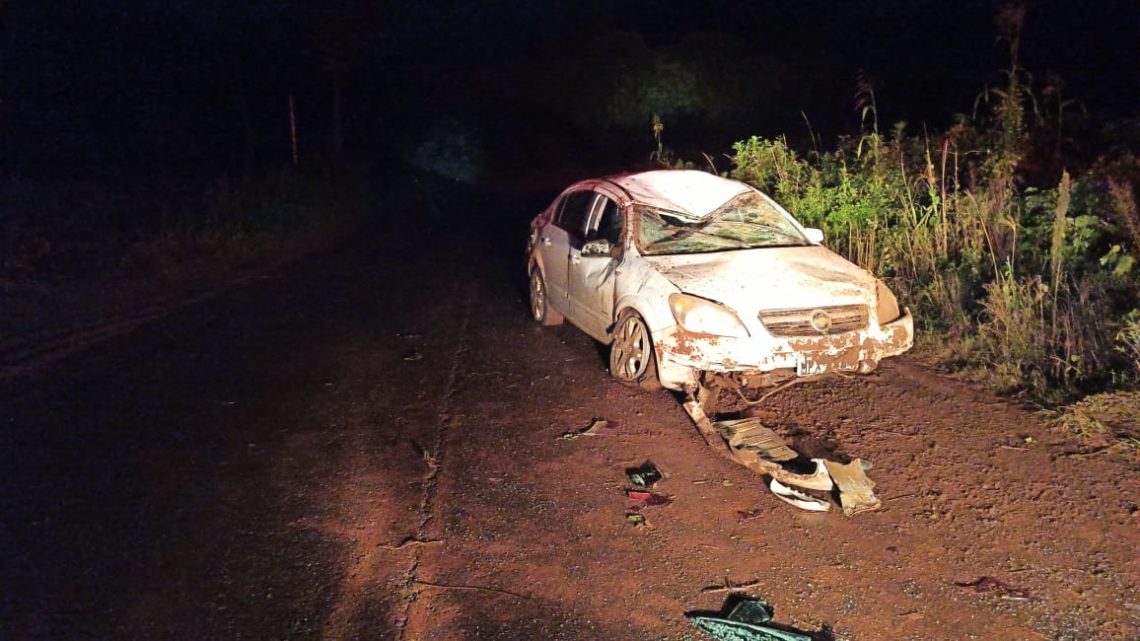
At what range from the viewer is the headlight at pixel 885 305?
6180 millimetres

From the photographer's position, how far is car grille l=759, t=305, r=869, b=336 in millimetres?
5859

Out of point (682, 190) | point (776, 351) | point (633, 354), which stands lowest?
point (633, 354)

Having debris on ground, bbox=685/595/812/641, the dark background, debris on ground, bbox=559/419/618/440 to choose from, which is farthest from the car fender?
the dark background

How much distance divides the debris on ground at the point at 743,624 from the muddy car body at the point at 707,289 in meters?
2.21

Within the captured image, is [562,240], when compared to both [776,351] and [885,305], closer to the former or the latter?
[776,351]

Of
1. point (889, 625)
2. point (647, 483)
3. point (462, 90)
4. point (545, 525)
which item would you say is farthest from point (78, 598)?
point (462, 90)

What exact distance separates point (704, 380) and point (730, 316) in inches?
27.2

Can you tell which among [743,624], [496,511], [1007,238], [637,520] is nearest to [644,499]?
[637,520]

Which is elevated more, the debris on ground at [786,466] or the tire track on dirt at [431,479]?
the debris on ground at [786,466]

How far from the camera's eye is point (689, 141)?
92.3ft

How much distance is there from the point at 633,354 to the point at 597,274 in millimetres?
891

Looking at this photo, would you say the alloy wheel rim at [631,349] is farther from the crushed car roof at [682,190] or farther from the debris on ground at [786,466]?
the crushed car roof at [682,190]

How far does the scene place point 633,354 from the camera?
6.55 m

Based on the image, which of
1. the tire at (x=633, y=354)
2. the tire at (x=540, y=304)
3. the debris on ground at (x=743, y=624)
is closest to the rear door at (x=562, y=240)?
the tire at (x=540, y=304)
